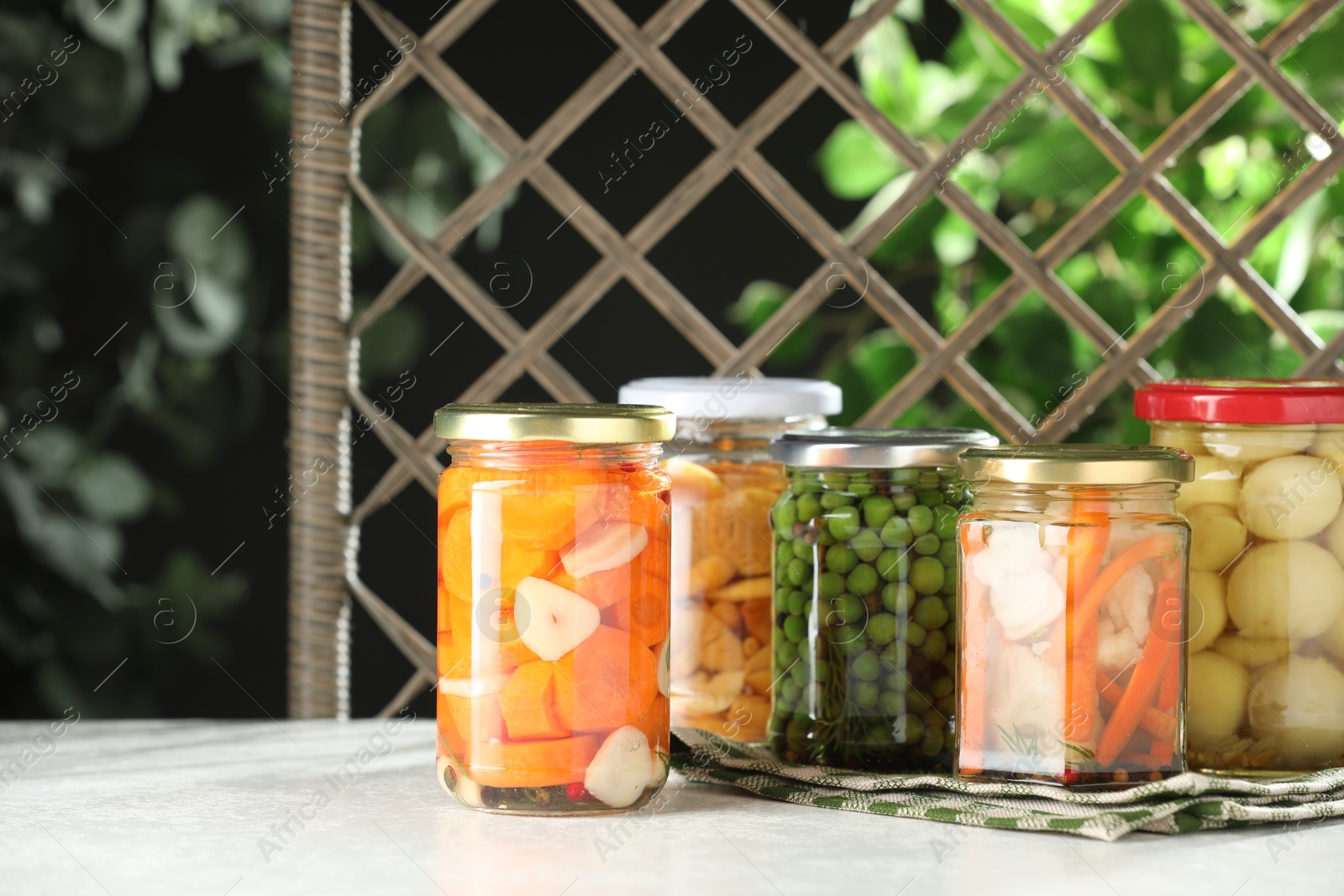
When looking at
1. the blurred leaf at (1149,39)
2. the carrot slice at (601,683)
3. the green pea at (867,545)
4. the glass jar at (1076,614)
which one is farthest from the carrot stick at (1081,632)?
the blurred leaf at (1149,39)

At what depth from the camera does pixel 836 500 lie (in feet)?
2.29

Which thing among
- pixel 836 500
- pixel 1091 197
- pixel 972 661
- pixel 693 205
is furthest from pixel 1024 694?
pixel 1091 197

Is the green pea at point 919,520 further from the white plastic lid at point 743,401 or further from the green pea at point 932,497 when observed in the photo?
the white plastic lid at point 743,401

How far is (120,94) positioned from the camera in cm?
128

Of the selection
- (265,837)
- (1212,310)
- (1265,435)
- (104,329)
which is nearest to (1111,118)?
(1212,310)

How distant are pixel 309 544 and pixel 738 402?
35 centimetres

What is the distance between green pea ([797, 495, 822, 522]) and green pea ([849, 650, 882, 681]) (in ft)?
0.25

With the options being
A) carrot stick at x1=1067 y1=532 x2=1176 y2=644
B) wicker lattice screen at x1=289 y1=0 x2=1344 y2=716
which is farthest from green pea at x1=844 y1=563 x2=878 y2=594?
wicker lattice screen at x1=289 y1=0 x2=1344 y2=716

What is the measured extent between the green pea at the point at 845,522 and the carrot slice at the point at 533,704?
17 centimetres

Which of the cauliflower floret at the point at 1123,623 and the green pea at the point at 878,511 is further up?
the green pea at the point at 878,511

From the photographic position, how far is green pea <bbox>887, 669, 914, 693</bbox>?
0.69m

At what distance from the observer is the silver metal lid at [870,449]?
69cm

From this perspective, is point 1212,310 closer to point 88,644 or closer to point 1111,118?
point 1111,118

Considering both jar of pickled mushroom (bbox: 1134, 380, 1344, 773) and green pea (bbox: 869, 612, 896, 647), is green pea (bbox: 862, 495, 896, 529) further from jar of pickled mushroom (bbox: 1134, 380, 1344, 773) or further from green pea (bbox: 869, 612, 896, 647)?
jar of pickled mushroom (bbox: 1134, 380, 1344, 773)
